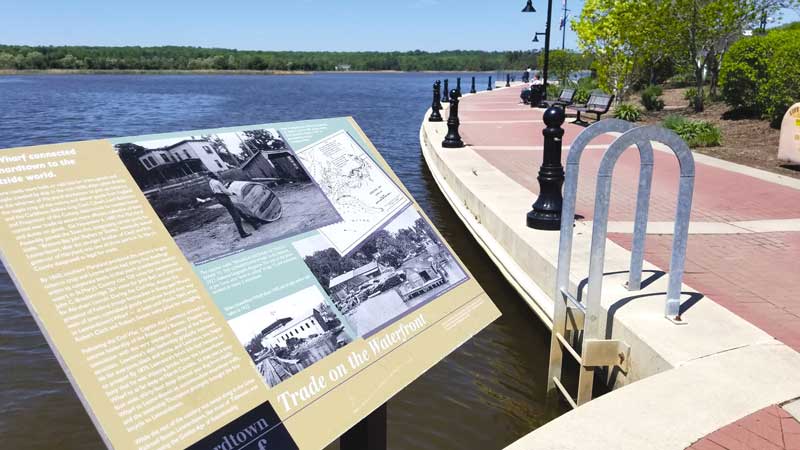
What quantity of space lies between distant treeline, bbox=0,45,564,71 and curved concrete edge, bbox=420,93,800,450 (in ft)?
310

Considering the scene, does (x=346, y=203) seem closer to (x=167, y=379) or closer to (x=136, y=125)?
(x=167, y=379)

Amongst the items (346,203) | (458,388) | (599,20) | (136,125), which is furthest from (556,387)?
(136,125)

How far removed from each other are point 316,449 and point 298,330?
1.40 feet

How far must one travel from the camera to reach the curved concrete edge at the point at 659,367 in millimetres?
2941

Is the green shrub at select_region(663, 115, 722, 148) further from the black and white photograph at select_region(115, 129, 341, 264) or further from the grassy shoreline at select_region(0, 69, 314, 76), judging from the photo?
the grassy shoreline at select_region(0, 69, 314, 76)

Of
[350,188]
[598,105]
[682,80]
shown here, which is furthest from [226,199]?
[682,80]

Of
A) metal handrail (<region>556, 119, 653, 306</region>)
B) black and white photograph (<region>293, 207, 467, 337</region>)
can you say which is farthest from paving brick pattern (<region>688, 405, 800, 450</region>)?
metal handrail (<region>556, 119, 653, 306</region>)

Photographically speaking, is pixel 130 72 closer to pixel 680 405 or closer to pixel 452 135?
pixel 452 135

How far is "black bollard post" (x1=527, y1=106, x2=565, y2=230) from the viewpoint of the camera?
6.23 metres

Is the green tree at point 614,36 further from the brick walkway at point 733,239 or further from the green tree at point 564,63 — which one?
the green tree at point 564,63

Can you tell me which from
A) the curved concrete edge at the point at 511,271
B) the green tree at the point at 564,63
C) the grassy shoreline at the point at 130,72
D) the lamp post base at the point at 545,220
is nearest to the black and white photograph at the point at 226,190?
the curved concrete edge at the point at 511,271

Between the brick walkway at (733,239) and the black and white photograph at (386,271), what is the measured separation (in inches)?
56.3

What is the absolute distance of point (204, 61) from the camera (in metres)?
140

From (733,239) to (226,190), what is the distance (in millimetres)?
5811
